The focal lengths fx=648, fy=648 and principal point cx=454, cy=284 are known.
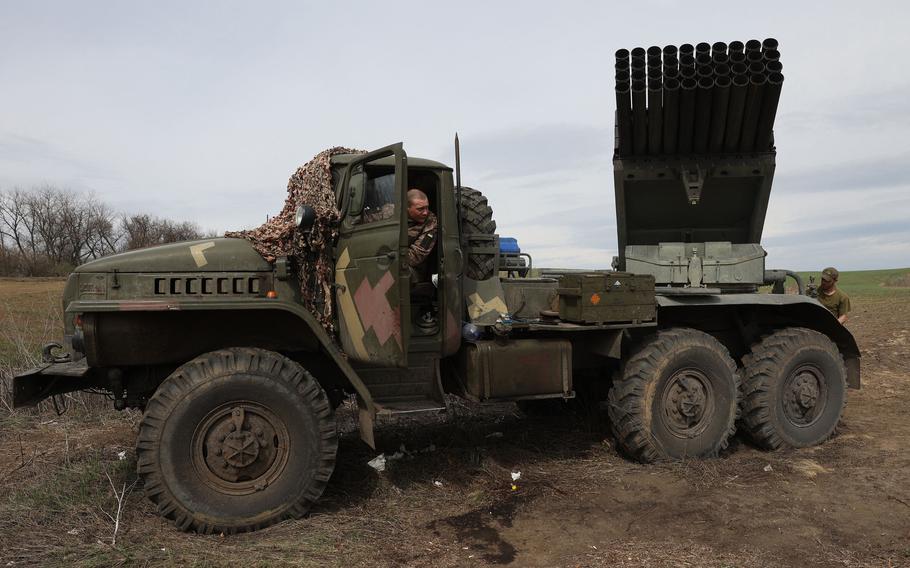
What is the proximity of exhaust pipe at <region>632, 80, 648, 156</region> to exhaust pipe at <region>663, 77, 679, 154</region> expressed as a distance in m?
0.18

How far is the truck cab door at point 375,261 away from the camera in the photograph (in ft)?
13.6

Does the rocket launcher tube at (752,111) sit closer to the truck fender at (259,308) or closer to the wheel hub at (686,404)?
the wheel hub at (686,404)

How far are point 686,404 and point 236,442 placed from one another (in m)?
3.43

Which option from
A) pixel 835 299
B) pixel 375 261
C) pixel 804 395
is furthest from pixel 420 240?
pixel 835 299

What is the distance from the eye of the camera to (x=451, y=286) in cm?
462

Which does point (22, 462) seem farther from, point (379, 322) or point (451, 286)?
point (451, 286)

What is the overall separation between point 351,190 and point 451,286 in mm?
969

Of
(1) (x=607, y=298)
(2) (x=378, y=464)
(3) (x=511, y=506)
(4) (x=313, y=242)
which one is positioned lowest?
(3) (x=511, y=506)

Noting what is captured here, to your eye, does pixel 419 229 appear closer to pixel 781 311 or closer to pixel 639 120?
pixel 639 120

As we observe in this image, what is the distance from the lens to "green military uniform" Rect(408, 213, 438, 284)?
452cm

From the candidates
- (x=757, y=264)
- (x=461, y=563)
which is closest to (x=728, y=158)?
(x=757, y=264)

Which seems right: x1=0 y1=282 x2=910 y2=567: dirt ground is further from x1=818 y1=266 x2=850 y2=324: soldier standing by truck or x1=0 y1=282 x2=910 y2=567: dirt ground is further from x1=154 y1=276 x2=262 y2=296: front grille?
x1=818 y1=266 x2=850 y2=324: soldier standing by truck

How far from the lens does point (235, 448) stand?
3.92 m

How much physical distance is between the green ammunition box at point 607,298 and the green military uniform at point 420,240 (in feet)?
3.80
